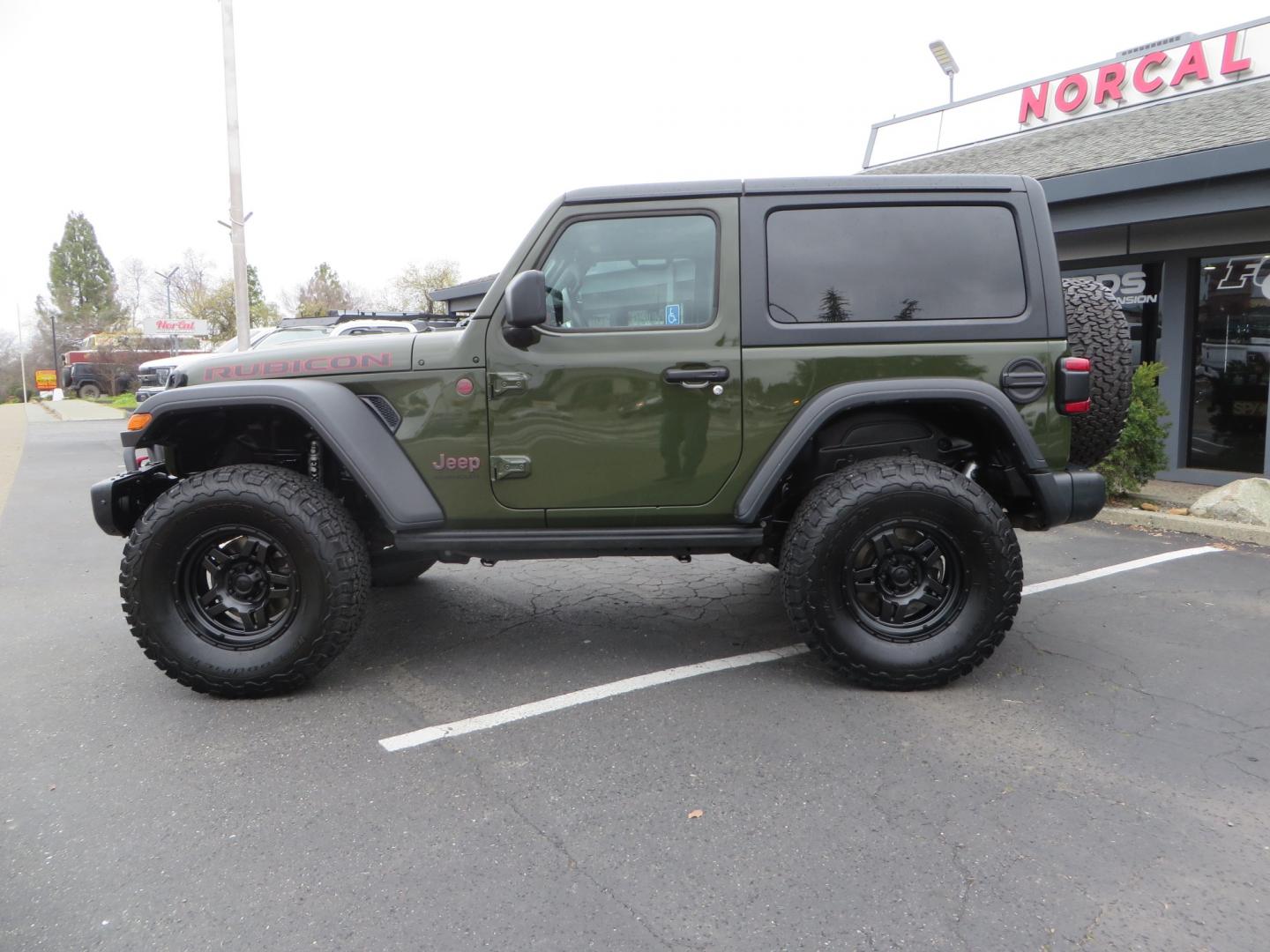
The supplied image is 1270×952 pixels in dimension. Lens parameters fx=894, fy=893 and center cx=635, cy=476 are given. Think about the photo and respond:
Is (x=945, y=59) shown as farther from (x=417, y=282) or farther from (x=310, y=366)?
(x=417, y=282)

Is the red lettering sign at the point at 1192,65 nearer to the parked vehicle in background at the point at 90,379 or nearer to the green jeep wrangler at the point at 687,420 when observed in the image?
the green jeep wrangler at the point at 687,420

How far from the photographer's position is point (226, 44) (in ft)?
54.0

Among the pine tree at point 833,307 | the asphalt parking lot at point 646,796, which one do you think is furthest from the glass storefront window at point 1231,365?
the pine tree at point 833,307

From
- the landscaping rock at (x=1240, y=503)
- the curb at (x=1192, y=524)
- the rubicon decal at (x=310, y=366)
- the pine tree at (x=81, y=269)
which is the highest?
the pine tree at (x=81, y=269)

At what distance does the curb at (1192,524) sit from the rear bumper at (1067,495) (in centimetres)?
321

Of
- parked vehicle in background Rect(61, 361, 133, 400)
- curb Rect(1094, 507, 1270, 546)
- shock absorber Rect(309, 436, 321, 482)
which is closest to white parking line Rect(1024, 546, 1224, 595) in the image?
curb Rect(1094, 507, 1270, 546)

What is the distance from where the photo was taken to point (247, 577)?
3.74 metres

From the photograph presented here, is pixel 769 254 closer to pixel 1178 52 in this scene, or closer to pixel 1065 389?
pixel 1065 389

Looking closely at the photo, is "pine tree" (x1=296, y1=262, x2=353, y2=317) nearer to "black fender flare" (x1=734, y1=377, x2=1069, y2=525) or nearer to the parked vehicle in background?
the parked vehicle in background

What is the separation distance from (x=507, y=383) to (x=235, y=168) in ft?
50.3

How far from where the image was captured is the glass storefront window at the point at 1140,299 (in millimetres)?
9711

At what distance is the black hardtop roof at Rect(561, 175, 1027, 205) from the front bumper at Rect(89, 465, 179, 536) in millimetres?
2245

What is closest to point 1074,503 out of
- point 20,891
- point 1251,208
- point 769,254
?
point 769,254

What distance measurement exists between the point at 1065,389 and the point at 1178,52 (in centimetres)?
1038
